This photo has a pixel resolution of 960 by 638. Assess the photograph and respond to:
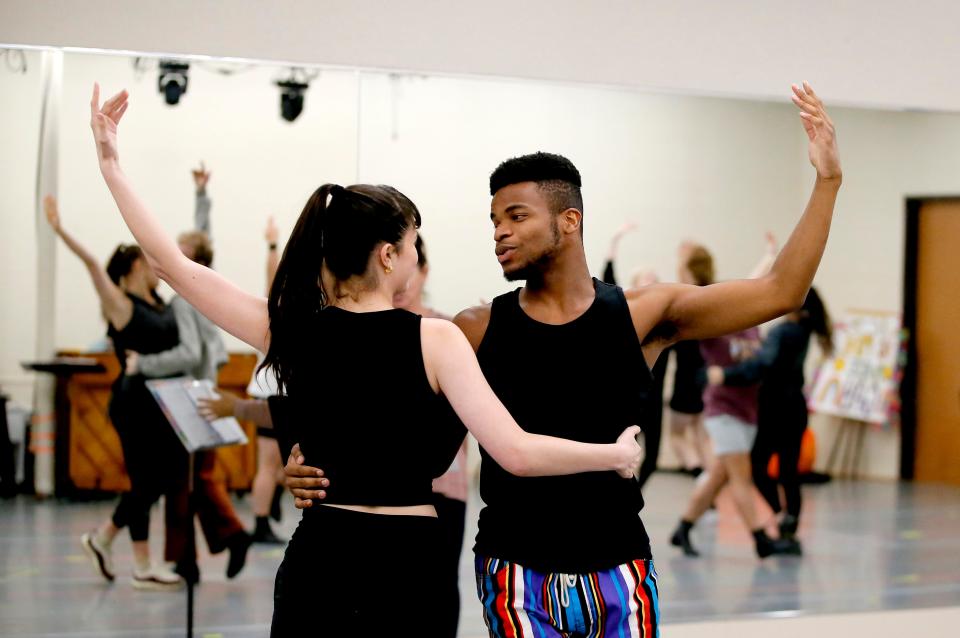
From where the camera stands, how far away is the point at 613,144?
6816 millimetres

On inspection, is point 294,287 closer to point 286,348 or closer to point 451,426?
point 286,348

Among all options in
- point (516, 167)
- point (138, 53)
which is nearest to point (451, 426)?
point (516, 167)

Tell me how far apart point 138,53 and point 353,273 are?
206 centimetres

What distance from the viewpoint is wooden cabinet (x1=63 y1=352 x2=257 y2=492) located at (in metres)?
4.84

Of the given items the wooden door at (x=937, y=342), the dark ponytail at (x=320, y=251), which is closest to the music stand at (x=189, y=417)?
the dark ponytail at (x=320, y=251)

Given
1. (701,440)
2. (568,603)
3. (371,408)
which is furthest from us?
(701,440)

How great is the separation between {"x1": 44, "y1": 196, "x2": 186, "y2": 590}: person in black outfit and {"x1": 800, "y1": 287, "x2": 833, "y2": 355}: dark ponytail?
3.16 metres

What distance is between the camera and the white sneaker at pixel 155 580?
4.89 metres

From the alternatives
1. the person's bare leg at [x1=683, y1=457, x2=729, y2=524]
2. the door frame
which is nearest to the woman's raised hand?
the person's bare leg at [x1=683, y1=457, x2=729, y2=524]

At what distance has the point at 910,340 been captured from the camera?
8.16m

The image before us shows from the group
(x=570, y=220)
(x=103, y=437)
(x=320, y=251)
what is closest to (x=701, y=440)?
(x=103, y=437)

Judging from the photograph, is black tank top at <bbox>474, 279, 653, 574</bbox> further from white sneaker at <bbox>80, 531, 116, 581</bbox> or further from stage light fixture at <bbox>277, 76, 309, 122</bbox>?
white sneaker at <bbox>80, 531, 116, 581</bbox>

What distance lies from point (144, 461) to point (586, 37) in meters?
2.43

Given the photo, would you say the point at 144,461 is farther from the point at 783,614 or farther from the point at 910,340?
the point at 910,340
